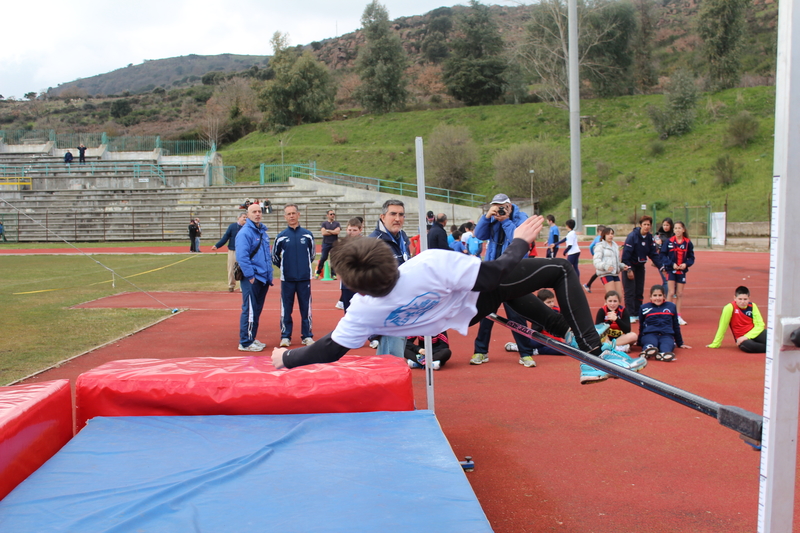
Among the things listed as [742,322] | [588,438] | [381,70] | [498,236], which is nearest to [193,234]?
[498,236]

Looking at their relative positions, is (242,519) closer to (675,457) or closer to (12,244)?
(675,457)

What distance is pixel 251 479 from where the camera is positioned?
10.6 feet

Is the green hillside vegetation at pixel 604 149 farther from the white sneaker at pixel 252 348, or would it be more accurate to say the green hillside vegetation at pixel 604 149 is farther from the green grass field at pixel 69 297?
the white sneaker at pixel 252 348

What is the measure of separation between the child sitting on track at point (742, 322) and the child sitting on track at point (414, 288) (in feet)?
17.8

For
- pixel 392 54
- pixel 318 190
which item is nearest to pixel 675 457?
pixel 318 190

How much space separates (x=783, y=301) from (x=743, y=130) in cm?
3958

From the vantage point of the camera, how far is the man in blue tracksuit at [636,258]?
9.71m

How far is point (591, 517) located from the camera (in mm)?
3584

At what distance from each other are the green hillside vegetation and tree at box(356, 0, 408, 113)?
13.1ft

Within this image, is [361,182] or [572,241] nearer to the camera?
[572,241]

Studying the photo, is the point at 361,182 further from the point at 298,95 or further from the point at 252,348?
the point at 252,348

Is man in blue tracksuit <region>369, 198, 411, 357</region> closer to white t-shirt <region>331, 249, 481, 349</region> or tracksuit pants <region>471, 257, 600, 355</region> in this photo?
tracksuit pants <region>471, 257, 600, 355</region>

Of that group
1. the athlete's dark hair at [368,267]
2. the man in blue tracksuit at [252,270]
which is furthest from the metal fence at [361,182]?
the athlete's dark hair at [368,267]

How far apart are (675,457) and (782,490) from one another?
110 inches
